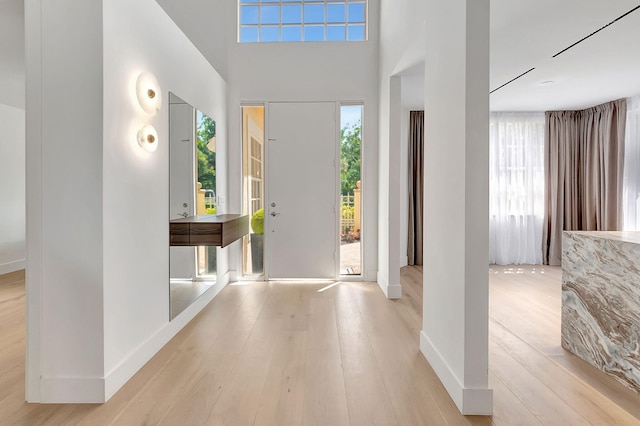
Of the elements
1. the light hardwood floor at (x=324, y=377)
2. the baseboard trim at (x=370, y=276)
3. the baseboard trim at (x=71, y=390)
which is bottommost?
the light hardwood floor at (x=324, y=377)

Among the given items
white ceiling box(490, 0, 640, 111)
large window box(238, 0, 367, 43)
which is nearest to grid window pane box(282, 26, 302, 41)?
large window box(238, 0, 367, 43)

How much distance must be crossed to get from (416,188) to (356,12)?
8.40ft

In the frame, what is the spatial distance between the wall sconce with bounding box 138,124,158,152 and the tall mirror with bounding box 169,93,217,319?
314mm

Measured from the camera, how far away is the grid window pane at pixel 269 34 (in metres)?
4.64

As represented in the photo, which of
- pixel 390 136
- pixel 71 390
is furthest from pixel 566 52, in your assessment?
pixel 71 390

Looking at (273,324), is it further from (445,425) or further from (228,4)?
(228,4)

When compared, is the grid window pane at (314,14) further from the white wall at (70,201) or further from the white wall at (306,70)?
the white wall at (70,201)

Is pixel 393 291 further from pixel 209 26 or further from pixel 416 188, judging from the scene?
pixel 209 26

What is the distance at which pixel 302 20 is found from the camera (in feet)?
15.3

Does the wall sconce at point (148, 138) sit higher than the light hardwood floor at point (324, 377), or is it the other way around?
the wall sconce at point (148, 138)

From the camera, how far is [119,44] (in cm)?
207

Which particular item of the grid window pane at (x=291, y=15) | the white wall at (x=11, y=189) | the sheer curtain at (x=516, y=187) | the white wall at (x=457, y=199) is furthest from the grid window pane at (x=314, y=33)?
the white wall at (x=11, y=189)

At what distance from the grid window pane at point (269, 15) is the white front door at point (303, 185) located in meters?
1.05

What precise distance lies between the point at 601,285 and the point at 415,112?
13.1ft
